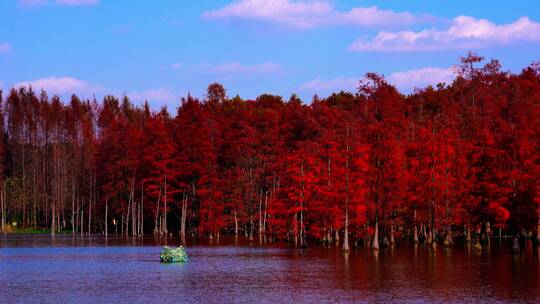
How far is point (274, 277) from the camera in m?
58.4

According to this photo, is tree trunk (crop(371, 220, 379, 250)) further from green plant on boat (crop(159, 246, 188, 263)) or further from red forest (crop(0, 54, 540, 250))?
green plant on boat (crop(159, 246, 188, 263))

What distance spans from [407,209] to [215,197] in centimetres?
3802

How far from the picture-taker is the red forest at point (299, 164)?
85.8 m

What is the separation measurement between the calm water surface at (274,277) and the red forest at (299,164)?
5792 millimetres

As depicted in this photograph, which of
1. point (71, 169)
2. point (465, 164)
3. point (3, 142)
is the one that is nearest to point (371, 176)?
point (465, 164)

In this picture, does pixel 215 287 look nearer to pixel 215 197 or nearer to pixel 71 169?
pixel 215 197

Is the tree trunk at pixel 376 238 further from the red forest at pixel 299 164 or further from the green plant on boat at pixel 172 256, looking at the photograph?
the green plant on boat at pixel 172 256

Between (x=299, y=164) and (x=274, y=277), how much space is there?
34.7m

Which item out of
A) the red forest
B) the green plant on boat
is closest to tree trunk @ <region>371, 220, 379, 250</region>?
the red forest

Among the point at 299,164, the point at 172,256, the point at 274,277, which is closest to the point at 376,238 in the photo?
the point at 299,164

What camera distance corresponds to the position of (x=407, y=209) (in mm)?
92000

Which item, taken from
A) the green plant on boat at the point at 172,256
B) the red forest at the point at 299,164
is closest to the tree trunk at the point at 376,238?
the red forest at the point at 299,164

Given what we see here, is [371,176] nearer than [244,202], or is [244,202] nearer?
[371,176]

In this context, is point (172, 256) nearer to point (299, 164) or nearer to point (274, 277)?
point (274, 277)
